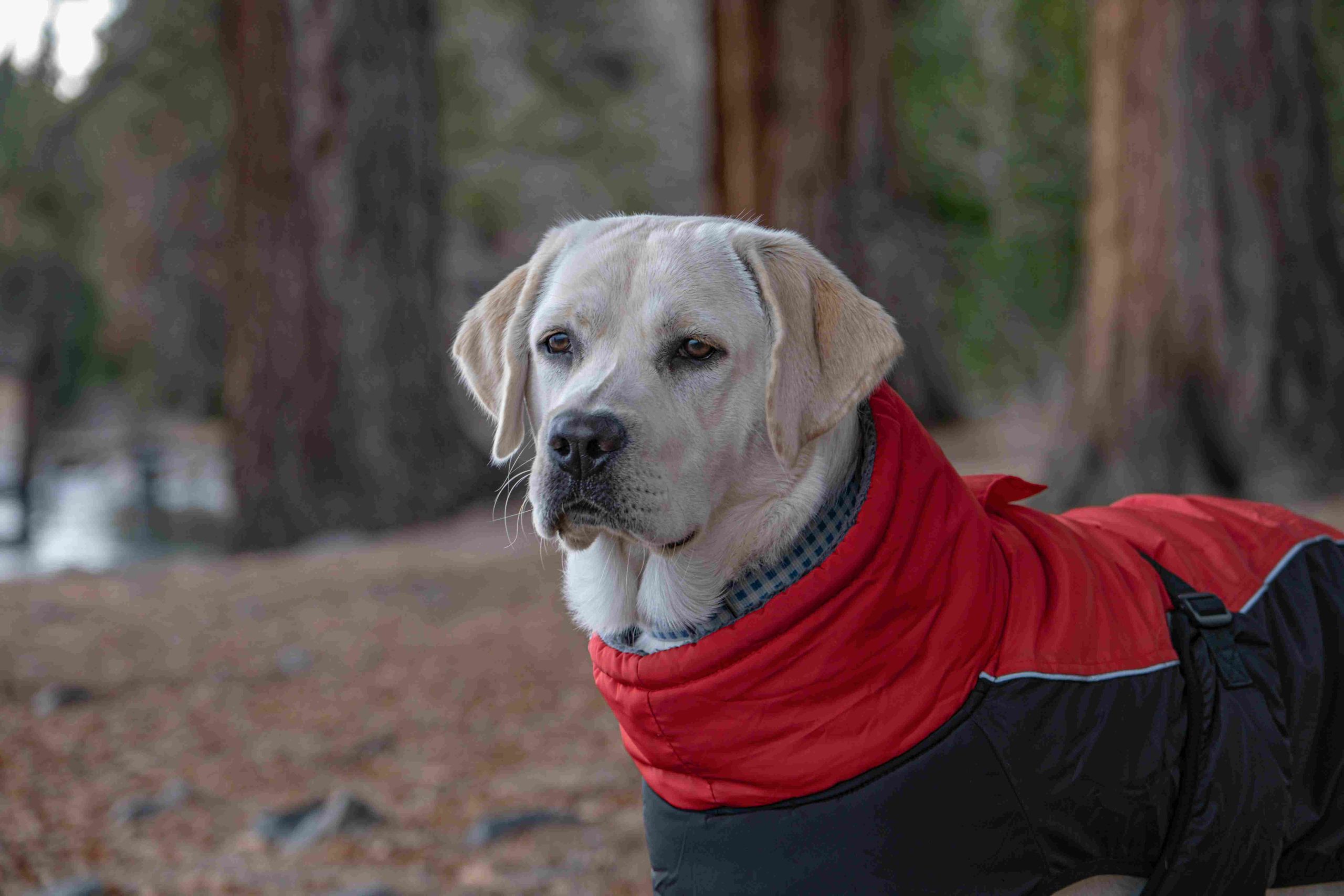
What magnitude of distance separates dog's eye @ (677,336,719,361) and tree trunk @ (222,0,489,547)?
26.0ft

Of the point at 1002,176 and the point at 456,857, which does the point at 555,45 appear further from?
the point at 456,857

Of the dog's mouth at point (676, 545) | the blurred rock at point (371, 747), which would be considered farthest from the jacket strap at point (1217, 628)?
the blurred rock at point (371, 747)

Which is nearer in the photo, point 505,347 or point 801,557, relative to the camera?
point 801,557

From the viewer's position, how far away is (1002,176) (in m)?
16.4

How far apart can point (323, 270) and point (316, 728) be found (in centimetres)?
550

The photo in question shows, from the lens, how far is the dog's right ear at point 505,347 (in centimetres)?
319

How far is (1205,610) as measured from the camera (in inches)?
104

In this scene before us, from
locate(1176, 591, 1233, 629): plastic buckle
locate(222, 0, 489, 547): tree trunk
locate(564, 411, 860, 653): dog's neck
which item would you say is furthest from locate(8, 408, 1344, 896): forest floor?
locate(1176, 591, 1233, 629): plastic buckle

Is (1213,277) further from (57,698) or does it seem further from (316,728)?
(57,698)

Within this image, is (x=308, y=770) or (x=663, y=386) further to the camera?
(x=308, y=770)

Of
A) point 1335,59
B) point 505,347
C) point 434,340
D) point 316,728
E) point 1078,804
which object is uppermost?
point 1335,59

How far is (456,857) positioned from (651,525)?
216cm

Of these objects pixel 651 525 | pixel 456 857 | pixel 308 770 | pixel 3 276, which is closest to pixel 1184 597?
pixel 651 525

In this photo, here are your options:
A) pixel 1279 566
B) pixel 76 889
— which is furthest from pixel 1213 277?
pixel 76 889
